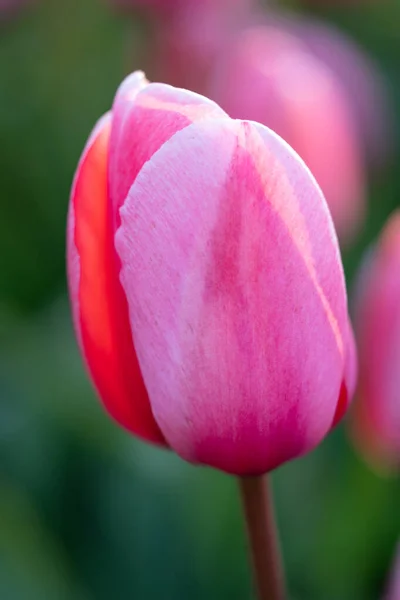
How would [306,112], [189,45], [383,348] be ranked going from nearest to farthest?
[383,348] < [306,112] < [189,45]

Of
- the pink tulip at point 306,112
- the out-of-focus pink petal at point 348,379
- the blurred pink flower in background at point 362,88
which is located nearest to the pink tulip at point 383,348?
the out-of-focus pink petal at point 348,379

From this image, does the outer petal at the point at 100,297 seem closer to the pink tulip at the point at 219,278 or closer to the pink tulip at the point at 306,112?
the pink tulip at the point at 219,278

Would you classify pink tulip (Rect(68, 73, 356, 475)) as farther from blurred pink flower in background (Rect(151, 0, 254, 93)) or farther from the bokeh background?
blurred pink flower in background (Rect(151, 0, 254, 93))

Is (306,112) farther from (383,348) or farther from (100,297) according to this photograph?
(100,297)

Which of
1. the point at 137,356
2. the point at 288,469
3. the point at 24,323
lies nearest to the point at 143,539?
the point at 288,469

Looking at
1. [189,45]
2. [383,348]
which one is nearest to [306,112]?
[383,348]

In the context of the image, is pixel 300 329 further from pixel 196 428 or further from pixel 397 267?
pixel 397 267
